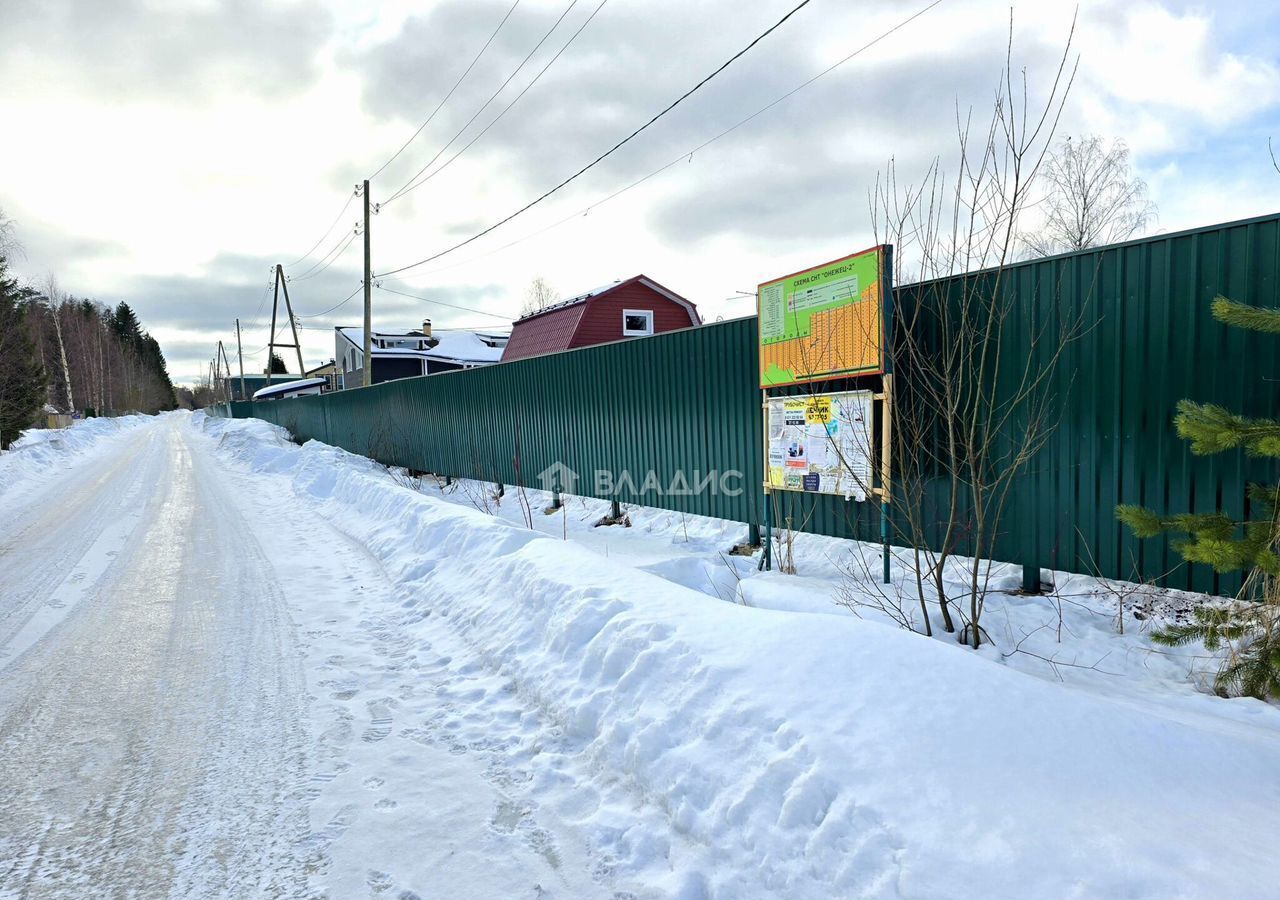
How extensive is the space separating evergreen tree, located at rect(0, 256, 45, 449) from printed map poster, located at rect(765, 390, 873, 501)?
2652cm

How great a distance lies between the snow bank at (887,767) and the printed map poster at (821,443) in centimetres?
246

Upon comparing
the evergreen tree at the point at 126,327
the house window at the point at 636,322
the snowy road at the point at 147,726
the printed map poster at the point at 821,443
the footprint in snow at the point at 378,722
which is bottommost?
the footprint in snow at the point at 378,722

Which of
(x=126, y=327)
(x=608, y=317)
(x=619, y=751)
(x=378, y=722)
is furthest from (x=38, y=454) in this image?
(x=126, y=327)

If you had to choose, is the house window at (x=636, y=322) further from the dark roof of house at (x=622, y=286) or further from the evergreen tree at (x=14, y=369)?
the evergreen tree at (x=14, y=369)

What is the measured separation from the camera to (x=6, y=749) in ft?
11.3

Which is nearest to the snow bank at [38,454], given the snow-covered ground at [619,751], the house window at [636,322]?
the snow-covered ground at [619,751]

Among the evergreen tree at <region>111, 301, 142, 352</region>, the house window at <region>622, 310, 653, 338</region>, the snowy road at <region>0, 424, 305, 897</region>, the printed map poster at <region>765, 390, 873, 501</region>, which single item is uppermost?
the evergreen tree at <region>111, 301, 142, 352</region>

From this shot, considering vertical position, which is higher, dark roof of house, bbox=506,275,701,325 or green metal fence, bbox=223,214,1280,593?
dark roof of house, bbox=506,275,701,325

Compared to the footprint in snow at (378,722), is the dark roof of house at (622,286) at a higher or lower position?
higher

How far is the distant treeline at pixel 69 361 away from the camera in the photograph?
24.6 metres

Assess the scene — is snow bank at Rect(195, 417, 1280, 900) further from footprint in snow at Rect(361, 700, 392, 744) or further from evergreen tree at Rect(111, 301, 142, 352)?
evergreen tree at Rect(111, 301, 142, 352)

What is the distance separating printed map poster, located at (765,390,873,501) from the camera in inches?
233

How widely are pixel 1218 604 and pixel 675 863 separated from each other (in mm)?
4222

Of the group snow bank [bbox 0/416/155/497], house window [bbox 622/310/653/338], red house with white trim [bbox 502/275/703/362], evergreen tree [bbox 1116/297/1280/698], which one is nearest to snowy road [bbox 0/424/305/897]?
evergreen tree [bbox 1116/297/1280/698]
